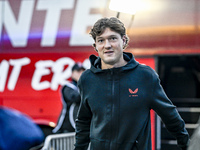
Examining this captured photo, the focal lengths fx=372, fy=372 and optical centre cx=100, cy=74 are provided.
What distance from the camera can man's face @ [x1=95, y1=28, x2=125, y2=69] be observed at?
107 inches

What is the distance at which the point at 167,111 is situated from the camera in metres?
2.75

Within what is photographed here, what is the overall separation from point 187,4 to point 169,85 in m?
2.20

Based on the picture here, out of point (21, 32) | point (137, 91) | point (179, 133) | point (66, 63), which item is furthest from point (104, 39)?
point (21, 32)

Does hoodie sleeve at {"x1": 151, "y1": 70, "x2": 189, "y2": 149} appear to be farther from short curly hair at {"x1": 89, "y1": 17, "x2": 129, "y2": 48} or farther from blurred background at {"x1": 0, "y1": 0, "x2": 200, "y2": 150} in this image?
blurred background at {"x1": 0, "y1": 0, "x2": 200, "y2": 150}

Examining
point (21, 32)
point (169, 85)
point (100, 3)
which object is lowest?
point (169, 85)

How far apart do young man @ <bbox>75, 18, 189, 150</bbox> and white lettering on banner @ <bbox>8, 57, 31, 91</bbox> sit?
11.7ft

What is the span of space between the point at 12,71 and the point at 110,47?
12.7 feet

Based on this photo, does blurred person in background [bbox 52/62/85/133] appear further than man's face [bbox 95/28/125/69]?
Yes

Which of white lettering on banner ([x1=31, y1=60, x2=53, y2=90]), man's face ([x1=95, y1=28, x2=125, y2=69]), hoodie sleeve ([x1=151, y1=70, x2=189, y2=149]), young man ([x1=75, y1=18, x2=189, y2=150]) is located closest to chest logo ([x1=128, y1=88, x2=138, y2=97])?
young man ([x1=75, y1=18, x2=189, y2=150])

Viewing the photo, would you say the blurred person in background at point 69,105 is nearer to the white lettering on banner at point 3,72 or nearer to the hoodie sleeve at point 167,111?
the white lettering on banner at point 3,72

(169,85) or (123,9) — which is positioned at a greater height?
(123,9)

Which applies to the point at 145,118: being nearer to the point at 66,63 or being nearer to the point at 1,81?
the point at 66,63

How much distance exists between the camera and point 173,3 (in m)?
5.91

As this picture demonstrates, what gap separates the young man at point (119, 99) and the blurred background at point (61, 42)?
3121mm
